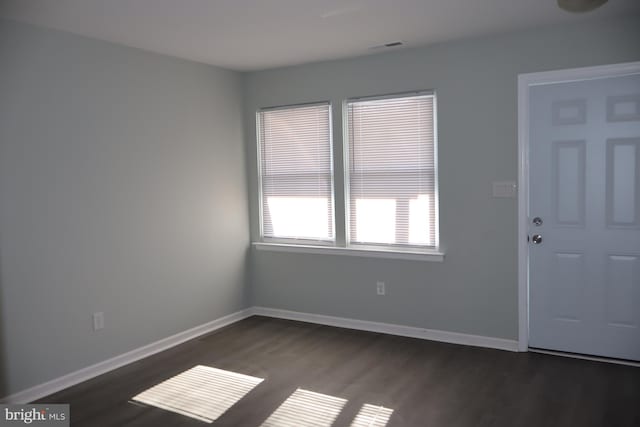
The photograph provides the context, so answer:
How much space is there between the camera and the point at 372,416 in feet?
9.95

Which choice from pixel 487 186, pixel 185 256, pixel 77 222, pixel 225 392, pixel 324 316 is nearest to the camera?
pixel 225 392

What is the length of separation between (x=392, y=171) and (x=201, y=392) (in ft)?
7.69

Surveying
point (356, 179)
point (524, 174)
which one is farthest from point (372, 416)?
point (356, 179)

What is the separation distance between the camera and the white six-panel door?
11.8 feet

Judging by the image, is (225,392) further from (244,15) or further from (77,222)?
(244,15)

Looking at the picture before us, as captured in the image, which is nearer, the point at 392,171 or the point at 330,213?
the point at 392,171

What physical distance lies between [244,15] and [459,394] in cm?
274

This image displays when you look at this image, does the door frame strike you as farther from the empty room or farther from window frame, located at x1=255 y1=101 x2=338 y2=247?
window frame, located at x1=255 y1=101 x2=338 y2=247

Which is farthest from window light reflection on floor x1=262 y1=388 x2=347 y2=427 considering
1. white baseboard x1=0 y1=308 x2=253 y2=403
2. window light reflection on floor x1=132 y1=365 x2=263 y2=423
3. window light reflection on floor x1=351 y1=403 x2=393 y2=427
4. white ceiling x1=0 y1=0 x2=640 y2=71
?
white ceiling x1=0 y1=0 x2=640 y2=71

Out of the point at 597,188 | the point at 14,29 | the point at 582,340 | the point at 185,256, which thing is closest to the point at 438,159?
the point at 597,188

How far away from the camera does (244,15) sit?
3268 millimetres

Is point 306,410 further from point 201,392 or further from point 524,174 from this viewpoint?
point 524,174

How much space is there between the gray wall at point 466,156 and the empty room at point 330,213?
A: 17 millimetres

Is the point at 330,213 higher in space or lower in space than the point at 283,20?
lower
